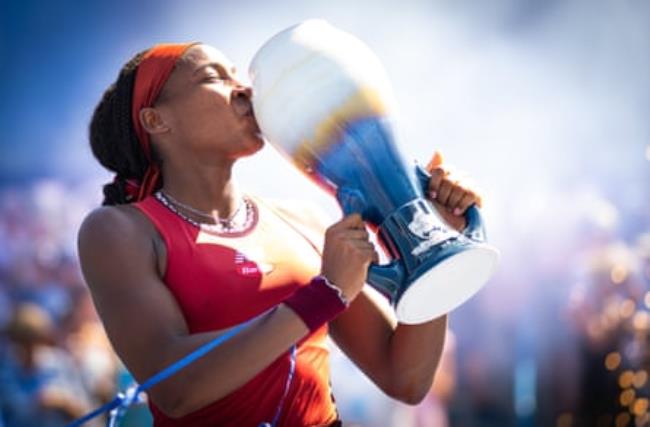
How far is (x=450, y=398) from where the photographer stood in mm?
4211

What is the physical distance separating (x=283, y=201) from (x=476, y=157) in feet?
7.60

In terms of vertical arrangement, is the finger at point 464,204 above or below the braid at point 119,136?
below

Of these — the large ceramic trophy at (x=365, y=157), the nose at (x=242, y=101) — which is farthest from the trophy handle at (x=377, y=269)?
the nose at (x=242, y=101)

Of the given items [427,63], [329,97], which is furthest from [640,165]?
[329,97]

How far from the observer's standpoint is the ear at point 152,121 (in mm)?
1924

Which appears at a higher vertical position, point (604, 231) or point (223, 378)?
point (223, 378)

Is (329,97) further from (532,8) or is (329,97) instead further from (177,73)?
(532,8)

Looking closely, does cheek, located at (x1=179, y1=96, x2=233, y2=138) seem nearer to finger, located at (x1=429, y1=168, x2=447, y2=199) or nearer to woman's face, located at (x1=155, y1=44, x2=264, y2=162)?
woman's face, located at (x1=155, y1=44, x2=264, y2=162)

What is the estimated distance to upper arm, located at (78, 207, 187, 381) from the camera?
1695 millimetres

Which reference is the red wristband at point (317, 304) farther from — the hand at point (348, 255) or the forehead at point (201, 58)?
the forehead at point (201, 58)

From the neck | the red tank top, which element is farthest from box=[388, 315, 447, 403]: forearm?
the neck

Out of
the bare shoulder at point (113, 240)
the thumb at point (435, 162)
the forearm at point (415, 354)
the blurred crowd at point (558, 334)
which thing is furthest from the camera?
the blurred crowd at point (558, 334)

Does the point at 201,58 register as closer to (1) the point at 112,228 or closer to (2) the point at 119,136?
(2) the point at 119,136

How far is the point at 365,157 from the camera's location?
170 centimetres
